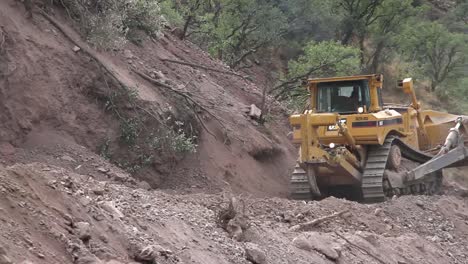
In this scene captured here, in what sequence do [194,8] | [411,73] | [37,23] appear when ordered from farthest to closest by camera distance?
[411,73] < [194,8] < [37,23]

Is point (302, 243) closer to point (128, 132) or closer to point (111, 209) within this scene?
point (111, 209)

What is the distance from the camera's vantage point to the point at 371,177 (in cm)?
1363

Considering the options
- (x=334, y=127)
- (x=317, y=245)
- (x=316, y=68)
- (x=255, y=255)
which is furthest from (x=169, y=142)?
(x=316, y=68)

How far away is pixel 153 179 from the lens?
1255cm

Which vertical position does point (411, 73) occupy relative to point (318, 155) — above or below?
above

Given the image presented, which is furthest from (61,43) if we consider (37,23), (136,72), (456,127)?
(456,127)

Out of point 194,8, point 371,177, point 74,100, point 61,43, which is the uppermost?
point 194,8

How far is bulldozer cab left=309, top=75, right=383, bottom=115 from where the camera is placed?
14.1 m

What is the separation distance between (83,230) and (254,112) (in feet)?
34.8

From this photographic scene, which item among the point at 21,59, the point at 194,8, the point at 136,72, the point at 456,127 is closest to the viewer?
the point at 21,59

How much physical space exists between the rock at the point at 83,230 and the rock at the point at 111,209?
2.37ft

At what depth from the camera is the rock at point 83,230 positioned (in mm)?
5812

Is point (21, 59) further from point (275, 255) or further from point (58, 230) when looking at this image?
point (58, 230)

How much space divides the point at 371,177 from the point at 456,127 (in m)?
3.66
